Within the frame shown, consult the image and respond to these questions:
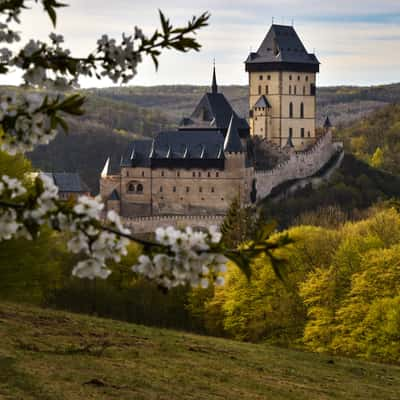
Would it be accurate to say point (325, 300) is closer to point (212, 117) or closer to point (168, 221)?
point (168, 221)

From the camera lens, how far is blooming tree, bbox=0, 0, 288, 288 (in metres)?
5.34

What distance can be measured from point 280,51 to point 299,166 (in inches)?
480

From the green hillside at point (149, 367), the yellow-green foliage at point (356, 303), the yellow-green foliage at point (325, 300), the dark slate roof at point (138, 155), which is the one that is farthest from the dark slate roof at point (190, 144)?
the green hillside at point (149, 367)

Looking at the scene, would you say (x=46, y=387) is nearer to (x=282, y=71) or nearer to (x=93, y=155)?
(x=282, y=71)

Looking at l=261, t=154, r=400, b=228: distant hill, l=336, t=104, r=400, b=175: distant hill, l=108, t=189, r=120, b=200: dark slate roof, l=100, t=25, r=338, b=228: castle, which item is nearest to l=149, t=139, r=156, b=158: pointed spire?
l=100, t=25, r=338, b=228: castle

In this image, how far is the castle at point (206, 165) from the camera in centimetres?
7575

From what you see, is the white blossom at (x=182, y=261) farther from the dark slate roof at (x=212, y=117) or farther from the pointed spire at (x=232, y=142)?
the dark slate roof at (x=212, y=117)

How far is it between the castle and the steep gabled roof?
2.34 feet

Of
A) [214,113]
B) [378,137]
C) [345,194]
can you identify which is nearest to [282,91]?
[214,113]

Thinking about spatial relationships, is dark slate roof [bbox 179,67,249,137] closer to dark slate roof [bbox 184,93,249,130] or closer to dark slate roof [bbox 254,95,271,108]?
dark slate roof [bbox 184,93,249,130]

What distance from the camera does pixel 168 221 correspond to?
73.8 m

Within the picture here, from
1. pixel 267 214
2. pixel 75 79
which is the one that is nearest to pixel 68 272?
pixel 267 214

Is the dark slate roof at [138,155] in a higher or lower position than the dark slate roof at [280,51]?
lower

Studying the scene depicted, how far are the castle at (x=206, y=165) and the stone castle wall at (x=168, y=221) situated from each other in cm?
35
